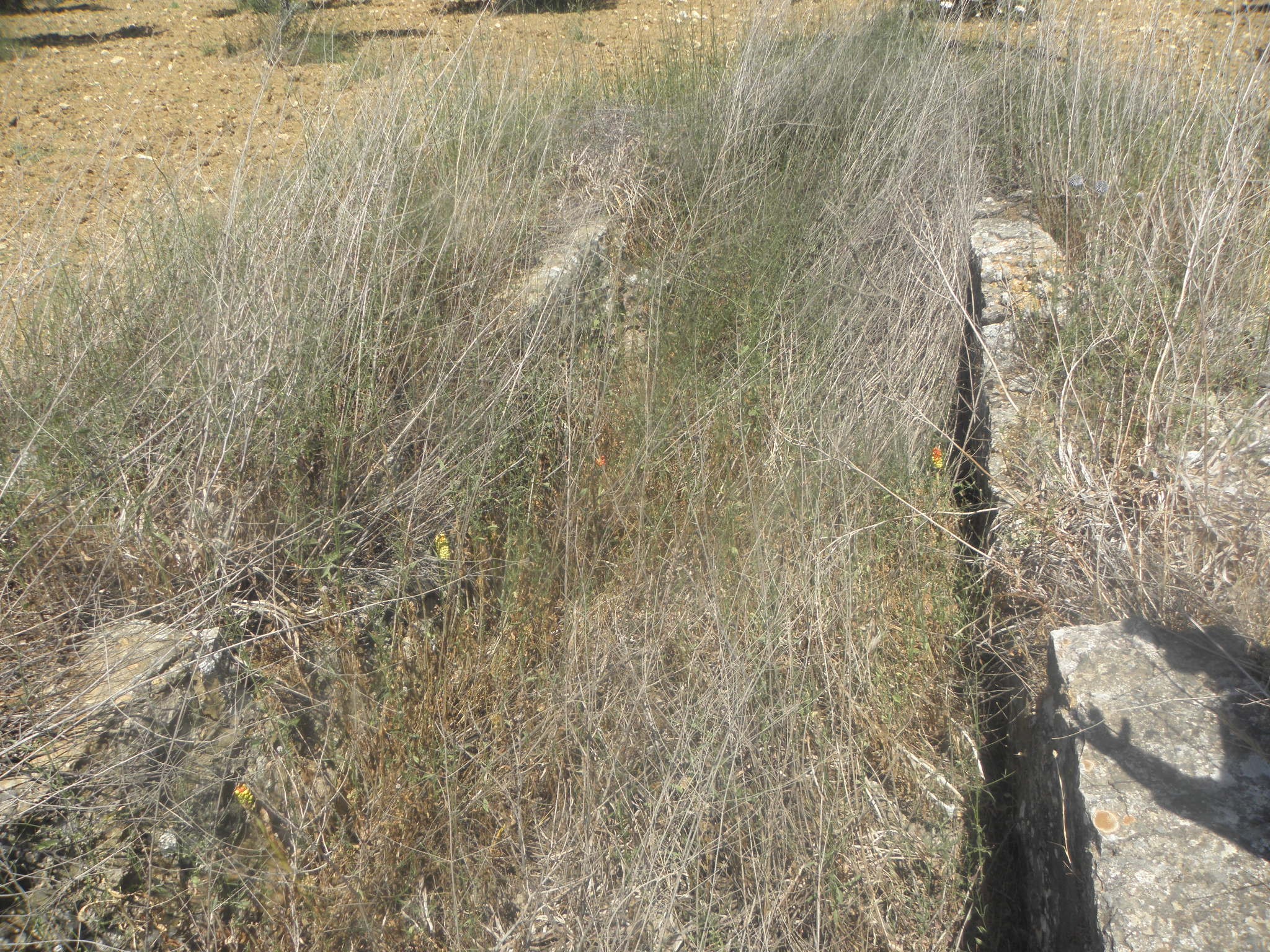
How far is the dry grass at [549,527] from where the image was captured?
68.1 inches

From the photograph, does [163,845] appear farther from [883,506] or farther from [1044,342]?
[1044,342]

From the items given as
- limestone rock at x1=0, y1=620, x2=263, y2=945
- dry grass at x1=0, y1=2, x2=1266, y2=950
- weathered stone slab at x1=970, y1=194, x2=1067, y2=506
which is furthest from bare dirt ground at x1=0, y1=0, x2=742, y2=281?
weathered stone slab at x1=970, y1=194, x2=1067, y2=506

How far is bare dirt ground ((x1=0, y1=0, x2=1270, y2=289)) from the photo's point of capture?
11.5 ft

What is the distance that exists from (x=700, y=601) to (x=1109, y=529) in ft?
3.28

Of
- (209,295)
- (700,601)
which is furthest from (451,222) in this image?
(700,601)

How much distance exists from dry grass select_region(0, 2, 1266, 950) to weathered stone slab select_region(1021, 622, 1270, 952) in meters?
0.22

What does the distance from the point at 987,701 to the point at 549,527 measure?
1.22m

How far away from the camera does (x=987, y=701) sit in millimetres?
2113

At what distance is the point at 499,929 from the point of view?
5.82 ft

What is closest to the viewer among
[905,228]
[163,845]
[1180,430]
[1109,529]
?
[163,845]

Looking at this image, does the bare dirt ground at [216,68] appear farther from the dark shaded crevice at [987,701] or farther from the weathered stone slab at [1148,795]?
the weathered stone slab at [1148,795]

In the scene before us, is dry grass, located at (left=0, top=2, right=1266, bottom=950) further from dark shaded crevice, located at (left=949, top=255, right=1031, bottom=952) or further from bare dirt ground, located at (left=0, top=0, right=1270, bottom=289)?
bare dirt ground, located at (left=0, top=0, right=1270, bottom=289)

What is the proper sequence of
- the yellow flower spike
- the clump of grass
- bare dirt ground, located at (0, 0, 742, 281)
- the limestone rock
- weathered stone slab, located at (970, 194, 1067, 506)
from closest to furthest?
the limestone rock
the yellow flower spike
the clump of grass
weathered stone slab, located at (970, 194, 1067, 506)
bare dirt ground, located at (0, 0, 742, 281)

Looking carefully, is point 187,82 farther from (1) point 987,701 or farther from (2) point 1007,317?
(1) point 987,701
